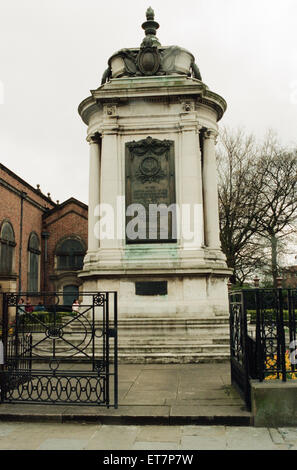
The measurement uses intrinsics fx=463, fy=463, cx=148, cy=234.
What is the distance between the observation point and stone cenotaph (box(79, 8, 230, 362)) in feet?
39.2

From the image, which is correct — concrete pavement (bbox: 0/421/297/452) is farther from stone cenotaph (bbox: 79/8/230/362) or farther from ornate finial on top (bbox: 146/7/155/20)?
ornate finial on top (bbox: 146/7/155/20)

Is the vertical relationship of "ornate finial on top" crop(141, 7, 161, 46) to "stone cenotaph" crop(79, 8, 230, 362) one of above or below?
above

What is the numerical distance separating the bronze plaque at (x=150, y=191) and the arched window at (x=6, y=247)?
20057 mm

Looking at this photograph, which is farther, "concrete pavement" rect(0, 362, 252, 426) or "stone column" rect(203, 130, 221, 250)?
"stone column" rect(203, 130, 221, 250)

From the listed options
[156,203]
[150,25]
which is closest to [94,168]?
[156,203]

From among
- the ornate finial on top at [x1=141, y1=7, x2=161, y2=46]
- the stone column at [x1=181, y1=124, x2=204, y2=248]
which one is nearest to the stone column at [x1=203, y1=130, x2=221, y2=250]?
the stone column at [x1=181, y1=124, x2=204, y2=248]

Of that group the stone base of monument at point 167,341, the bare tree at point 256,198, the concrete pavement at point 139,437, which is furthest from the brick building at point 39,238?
the concrete pavement at point 139,437

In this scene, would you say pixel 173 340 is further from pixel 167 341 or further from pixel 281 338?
pixel 281 338

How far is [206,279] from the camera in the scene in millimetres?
12133

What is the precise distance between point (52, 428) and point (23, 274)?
1162 inches

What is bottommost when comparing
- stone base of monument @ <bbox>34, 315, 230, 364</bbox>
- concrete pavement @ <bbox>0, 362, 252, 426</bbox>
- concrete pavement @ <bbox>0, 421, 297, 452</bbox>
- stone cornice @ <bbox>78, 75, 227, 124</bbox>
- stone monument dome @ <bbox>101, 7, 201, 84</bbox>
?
concrete pavement @ <bbox>0, 421, 297, 452</bbox>

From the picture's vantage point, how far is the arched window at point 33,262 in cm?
3578
